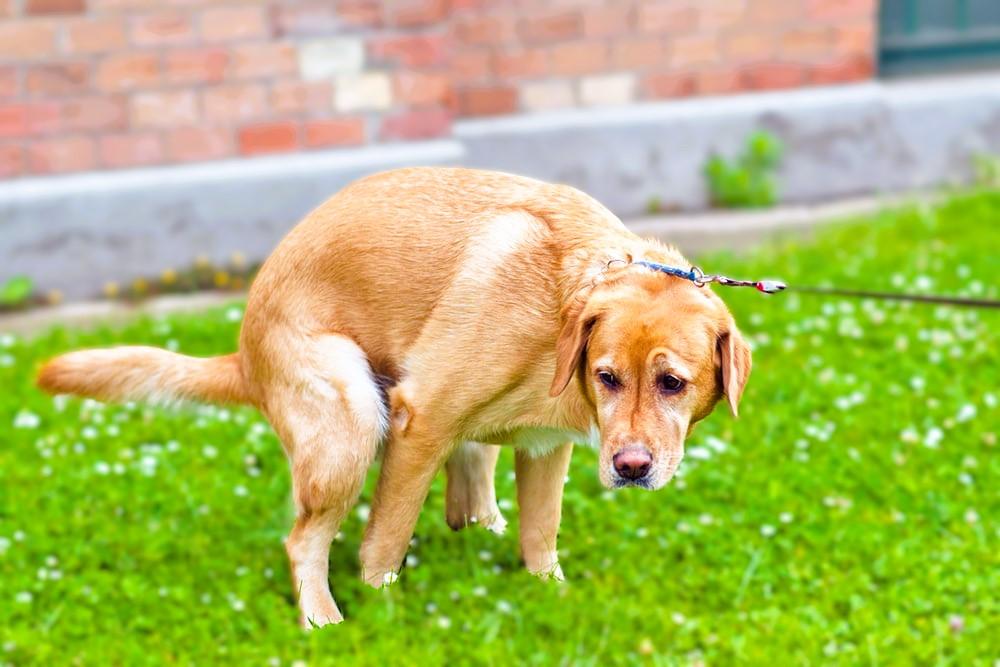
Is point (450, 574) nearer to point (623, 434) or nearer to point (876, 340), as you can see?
point (623, 434)

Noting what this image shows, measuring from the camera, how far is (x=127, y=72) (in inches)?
293

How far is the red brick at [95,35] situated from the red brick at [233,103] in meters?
0.56

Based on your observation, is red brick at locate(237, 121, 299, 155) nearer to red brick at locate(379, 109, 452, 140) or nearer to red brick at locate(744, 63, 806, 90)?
red brick at locate(379, 109, 452, 140)

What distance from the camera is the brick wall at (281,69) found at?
7.35 meters

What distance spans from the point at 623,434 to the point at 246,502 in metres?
2.17

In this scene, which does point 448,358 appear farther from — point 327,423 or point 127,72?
point 127,72

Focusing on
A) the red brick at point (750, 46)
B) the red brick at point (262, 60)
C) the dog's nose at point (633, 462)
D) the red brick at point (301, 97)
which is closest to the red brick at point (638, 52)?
the red brick at point (750, 46)

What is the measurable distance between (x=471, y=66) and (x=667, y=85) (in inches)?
52.9

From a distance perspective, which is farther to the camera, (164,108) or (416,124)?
(416,124)

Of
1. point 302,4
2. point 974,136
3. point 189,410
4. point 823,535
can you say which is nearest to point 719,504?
point 823,535

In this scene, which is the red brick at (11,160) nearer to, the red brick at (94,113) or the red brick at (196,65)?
the red brick at (94,113)

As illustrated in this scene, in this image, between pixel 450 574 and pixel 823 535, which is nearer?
pixel 450 574

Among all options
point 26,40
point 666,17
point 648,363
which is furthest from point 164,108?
point 648,363

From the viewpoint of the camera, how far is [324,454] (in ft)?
12.9
